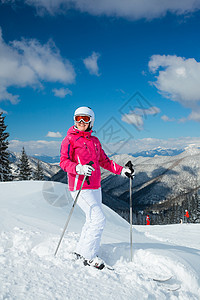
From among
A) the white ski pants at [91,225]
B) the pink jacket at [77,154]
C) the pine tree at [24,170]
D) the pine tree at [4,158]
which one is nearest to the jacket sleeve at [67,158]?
the pink jacket at [77,154]

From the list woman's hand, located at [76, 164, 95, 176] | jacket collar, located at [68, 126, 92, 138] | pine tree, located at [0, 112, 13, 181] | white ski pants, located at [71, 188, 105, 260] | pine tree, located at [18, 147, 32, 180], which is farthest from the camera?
pine tree, located at [18, 147, 32, 180]

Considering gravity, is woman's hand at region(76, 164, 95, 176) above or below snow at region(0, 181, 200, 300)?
above

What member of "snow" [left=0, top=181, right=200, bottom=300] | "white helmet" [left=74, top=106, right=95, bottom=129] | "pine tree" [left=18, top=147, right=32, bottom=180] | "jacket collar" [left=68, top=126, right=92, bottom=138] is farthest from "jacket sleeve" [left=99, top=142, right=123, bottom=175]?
"pine tree" [left=18, top=147, right=32, bottom=180]

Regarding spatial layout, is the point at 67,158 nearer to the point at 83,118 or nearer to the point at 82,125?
the point at 82,125

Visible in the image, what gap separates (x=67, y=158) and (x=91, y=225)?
1161mm

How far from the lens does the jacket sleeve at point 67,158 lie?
329cm

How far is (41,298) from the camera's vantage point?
2230 mm

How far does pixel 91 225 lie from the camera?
11.1ft

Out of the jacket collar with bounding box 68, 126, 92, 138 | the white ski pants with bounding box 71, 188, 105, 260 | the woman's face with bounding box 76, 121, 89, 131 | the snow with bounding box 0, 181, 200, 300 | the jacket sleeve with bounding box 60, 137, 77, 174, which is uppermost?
the woman's face with bounding box 76, 121, 89, 131

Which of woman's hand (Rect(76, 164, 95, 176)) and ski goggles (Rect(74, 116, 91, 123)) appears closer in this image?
woman's hand (Rect(76, 164, 95, 176))

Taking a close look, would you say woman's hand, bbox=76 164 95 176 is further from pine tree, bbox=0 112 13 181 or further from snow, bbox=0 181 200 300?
pine tree, bbox=0 112 13 181

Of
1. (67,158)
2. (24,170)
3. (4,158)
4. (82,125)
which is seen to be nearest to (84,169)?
(67,158)

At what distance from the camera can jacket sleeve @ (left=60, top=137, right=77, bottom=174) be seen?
129 inches

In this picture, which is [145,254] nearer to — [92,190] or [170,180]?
[92,190]
